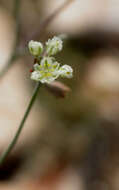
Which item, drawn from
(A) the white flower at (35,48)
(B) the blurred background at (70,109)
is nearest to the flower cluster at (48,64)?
(A) the white flower at (35,48)

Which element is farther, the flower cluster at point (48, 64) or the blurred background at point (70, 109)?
the blurred background at point (70, 109)

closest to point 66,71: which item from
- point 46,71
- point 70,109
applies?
point 46,71

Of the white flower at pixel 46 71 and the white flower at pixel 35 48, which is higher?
the white flower at pixel 35 48

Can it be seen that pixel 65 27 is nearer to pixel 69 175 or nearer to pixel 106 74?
pixel 106 74

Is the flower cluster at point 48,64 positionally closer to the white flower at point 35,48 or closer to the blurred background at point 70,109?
the white flower at point 35,48

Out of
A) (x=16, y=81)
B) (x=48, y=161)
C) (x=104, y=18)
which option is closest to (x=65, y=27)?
(x=104, y=18)
